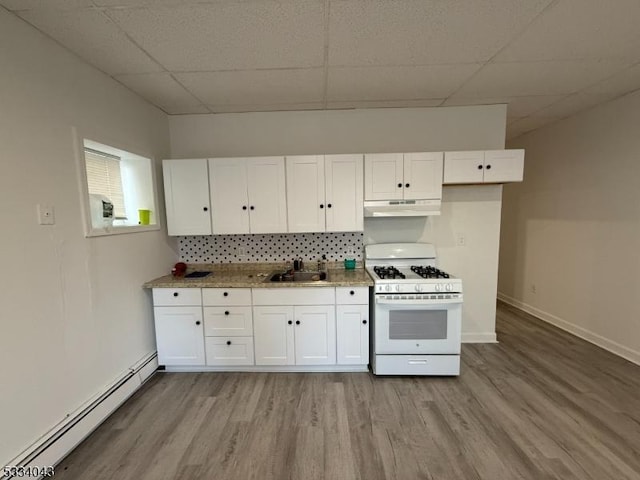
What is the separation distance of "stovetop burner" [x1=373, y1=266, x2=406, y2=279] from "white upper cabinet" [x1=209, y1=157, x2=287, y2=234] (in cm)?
105

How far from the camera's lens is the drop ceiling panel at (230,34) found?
4.88 feet

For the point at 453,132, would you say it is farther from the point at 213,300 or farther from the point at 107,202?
the point at 107,202

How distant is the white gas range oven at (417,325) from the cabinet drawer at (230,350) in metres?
1.19

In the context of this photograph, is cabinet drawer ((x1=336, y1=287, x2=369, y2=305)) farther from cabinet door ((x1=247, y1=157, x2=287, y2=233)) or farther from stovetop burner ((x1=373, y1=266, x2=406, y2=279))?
cabinet door ((x1=247, y1=157, x2=287, y2=233))

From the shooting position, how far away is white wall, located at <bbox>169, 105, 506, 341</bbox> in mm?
2912

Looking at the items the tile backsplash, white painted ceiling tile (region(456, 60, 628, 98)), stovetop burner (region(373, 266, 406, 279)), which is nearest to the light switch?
the tile backsplash

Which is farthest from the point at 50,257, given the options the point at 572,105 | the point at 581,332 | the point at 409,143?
the point at 581,332

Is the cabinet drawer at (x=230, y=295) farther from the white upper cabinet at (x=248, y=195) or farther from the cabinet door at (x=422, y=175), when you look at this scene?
the cabinet door at (x=422, y=175)

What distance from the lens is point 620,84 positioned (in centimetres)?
244

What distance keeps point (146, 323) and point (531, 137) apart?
5398 mm

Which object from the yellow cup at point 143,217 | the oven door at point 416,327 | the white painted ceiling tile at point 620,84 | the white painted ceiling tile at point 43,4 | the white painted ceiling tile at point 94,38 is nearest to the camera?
the white painted ceiling tile at point 43,4

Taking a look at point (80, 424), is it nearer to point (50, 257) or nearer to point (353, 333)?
point (50, 257)

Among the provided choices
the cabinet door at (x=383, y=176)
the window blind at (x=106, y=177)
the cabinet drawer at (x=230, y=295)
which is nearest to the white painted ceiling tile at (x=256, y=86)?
the cabinet door at (x=383, y=176)

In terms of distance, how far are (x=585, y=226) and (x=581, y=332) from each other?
4.11 feet
